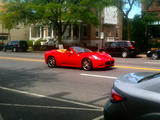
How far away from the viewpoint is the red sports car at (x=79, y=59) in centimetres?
1216

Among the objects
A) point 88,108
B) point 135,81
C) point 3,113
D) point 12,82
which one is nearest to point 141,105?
point 135,81

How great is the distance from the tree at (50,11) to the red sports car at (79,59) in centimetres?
1639

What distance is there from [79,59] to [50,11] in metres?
19.5

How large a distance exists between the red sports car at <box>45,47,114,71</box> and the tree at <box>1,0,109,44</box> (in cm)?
1639

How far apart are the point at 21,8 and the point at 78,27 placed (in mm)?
9644

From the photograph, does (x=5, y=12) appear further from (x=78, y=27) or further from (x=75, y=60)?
(x=75, y=60)

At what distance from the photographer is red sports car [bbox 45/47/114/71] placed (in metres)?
12.2

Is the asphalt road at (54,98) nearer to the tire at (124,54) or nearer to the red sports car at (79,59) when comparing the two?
the red sports car at (79,59)

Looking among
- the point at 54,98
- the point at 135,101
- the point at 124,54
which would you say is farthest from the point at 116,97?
the point at 124,54

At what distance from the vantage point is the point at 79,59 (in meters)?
12.7

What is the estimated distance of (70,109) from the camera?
5812 mm

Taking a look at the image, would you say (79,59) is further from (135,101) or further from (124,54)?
(124,54)

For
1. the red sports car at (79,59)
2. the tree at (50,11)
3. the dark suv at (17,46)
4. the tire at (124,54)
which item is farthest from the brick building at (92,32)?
the red sports car at (79,59)

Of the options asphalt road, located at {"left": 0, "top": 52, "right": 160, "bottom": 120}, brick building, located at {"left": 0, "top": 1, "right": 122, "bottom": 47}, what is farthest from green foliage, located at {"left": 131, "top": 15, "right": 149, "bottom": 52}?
asphalt road, located at {"left": 0, "top": 52, "right": 160, "bottom": 120}
